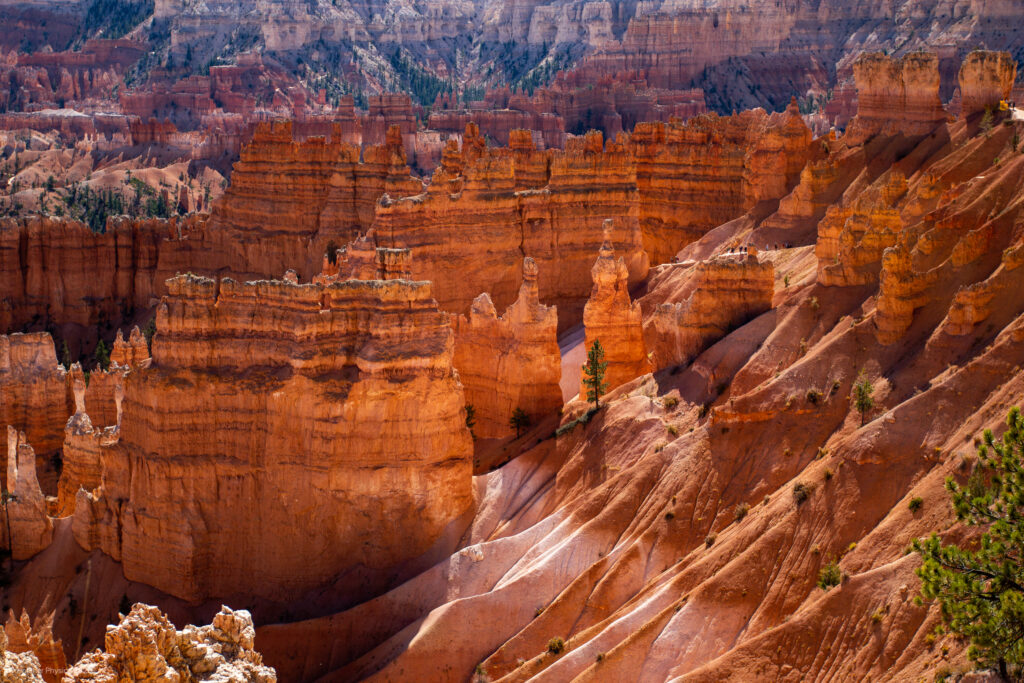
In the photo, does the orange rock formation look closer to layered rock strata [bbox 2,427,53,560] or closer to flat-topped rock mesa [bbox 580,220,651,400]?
layered rock strata [bbox 2,427,53,560]

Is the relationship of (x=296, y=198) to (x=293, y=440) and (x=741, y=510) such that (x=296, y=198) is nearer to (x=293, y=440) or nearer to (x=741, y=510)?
(x=293, y=440)

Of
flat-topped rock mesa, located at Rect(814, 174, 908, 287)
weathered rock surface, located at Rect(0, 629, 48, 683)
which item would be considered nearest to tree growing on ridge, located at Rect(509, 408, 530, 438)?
→ flat-topped rock mesa, located at Rect(814, 174, 908, 287)

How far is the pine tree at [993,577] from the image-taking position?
61.3 ft

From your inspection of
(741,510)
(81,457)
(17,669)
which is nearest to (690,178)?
(81,457)

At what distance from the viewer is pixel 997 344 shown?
27.9m

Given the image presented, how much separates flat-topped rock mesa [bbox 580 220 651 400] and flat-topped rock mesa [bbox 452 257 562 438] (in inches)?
65.4

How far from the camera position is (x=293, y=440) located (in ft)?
114

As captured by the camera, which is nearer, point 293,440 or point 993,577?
point 993,577

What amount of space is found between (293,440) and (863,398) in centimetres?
1404

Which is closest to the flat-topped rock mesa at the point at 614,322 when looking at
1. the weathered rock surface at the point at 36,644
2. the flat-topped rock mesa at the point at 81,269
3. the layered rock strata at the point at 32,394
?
the weathered rock surface at the point at 36,644

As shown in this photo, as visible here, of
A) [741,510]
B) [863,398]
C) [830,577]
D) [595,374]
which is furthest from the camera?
[595,374]

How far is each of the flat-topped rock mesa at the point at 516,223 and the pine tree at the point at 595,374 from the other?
1322 cm

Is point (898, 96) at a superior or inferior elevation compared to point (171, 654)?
superior

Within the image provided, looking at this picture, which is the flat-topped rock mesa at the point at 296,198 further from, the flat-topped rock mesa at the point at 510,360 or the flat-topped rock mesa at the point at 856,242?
the flat-topped rock mesa at the point at 856,242
